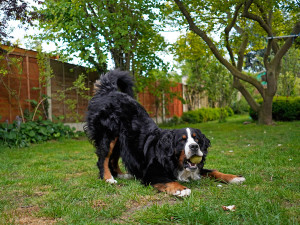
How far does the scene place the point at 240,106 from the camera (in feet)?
86.1

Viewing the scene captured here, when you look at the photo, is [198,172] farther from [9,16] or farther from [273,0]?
[273,0]

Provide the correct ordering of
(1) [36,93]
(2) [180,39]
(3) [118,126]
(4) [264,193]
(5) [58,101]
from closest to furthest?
1. (4) [264,193]
2. (3) [118,126]
3. (1) [36,93]
4. (5) [58,101]
5. (2) [180,39]

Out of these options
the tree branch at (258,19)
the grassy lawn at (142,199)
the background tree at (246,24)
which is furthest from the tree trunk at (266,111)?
the grassy lawn at (142,199)

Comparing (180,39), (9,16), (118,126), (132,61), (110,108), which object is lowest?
(118,126)

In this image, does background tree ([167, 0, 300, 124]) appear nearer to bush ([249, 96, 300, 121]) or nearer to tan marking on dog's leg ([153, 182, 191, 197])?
bush ([249, 96, 300, 121])

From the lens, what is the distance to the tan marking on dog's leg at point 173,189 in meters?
Result: 2.76

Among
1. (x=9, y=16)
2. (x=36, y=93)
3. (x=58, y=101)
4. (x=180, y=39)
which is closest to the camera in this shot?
(x=9, y=16)

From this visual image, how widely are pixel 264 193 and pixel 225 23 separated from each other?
994cm

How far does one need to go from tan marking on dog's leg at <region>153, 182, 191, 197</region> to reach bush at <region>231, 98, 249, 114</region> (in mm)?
24284

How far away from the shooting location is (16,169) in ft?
14.6

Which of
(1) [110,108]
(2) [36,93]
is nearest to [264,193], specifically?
(1) [110,108]

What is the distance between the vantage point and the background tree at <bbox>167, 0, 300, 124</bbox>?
9.98m

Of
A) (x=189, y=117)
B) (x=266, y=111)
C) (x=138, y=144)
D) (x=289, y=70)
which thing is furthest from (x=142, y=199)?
(x=289, y=70)

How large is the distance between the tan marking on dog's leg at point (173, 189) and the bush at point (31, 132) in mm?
5193
